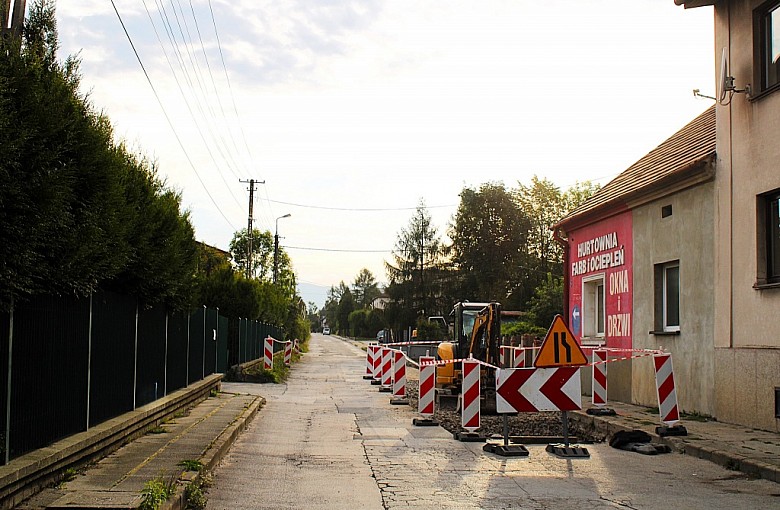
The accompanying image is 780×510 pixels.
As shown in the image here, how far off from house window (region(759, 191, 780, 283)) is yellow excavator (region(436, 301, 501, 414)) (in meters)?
6.39

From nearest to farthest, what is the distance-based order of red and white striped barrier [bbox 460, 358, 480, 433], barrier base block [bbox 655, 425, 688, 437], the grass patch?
1. the grass patch
2. barrier base block [bbox 655, 425, 688, 437]
3. red and white striped barrier [bbox 460, 358, 480, 433]

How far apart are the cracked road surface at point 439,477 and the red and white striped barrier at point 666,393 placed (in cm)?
112

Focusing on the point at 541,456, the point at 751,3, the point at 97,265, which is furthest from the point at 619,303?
the point at 97,265

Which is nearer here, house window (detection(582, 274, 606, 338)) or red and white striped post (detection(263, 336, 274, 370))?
house window (detection(582, 274, 606, 338))

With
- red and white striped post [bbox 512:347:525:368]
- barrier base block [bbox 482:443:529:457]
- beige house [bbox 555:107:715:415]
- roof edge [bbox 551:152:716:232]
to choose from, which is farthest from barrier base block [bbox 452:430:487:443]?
red and white striped post [bbox 512:347:525:368]

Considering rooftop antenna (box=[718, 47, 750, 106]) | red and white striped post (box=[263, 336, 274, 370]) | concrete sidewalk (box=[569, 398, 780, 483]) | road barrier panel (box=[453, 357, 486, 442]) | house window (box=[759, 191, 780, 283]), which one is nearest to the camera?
concrete sidewalk (box=[569, 398, 780, 483])

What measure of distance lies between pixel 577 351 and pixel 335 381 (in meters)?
19.0

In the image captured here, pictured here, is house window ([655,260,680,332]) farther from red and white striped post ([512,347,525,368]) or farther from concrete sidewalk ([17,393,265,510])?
concrete sidewalk ([17,393,265,510])

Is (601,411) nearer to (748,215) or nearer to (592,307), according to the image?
(748,215)

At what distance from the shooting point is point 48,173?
23.1 ft

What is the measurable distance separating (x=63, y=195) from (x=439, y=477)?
518cm

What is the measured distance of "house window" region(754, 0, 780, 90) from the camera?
45.4 feet

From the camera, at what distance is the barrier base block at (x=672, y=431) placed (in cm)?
1277

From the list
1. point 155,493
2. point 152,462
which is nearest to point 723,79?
point 152,462
